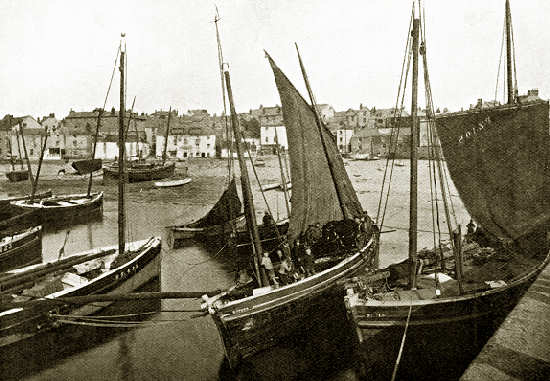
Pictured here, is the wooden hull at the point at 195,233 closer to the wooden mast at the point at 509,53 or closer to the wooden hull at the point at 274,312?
the wooden hull at the point at 274,312

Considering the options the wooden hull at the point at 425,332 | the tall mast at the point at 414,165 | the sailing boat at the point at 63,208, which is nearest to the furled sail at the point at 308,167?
the tall mast at the point at 414,165

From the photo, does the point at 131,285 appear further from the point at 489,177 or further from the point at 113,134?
the point at 113,134

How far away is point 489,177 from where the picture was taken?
581 inches

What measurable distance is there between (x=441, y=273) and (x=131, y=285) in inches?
500

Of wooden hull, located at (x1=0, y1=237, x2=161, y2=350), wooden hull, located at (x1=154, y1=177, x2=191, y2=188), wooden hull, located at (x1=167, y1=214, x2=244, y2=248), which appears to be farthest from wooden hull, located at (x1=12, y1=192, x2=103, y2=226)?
wooden hull, located at (x1=0, y1=237, x2=161, y2=350)

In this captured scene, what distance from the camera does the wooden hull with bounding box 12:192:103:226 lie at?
36.4 metres

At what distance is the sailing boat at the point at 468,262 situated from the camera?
35.7 ft

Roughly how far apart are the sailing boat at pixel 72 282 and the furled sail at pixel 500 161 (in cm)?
1291

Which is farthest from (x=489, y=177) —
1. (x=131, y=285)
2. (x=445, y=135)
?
(x=131, y=285)

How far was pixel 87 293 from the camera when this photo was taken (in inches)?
591

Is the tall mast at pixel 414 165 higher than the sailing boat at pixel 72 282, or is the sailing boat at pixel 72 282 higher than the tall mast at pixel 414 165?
the tall mast at pixel 414 165

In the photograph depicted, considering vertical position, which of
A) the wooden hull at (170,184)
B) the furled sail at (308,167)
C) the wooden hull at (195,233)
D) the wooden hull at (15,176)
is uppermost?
the furled sail at (308,167)

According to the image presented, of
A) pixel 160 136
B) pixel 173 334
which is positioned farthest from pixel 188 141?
pixel 173 334

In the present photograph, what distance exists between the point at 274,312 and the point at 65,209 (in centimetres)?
3200
